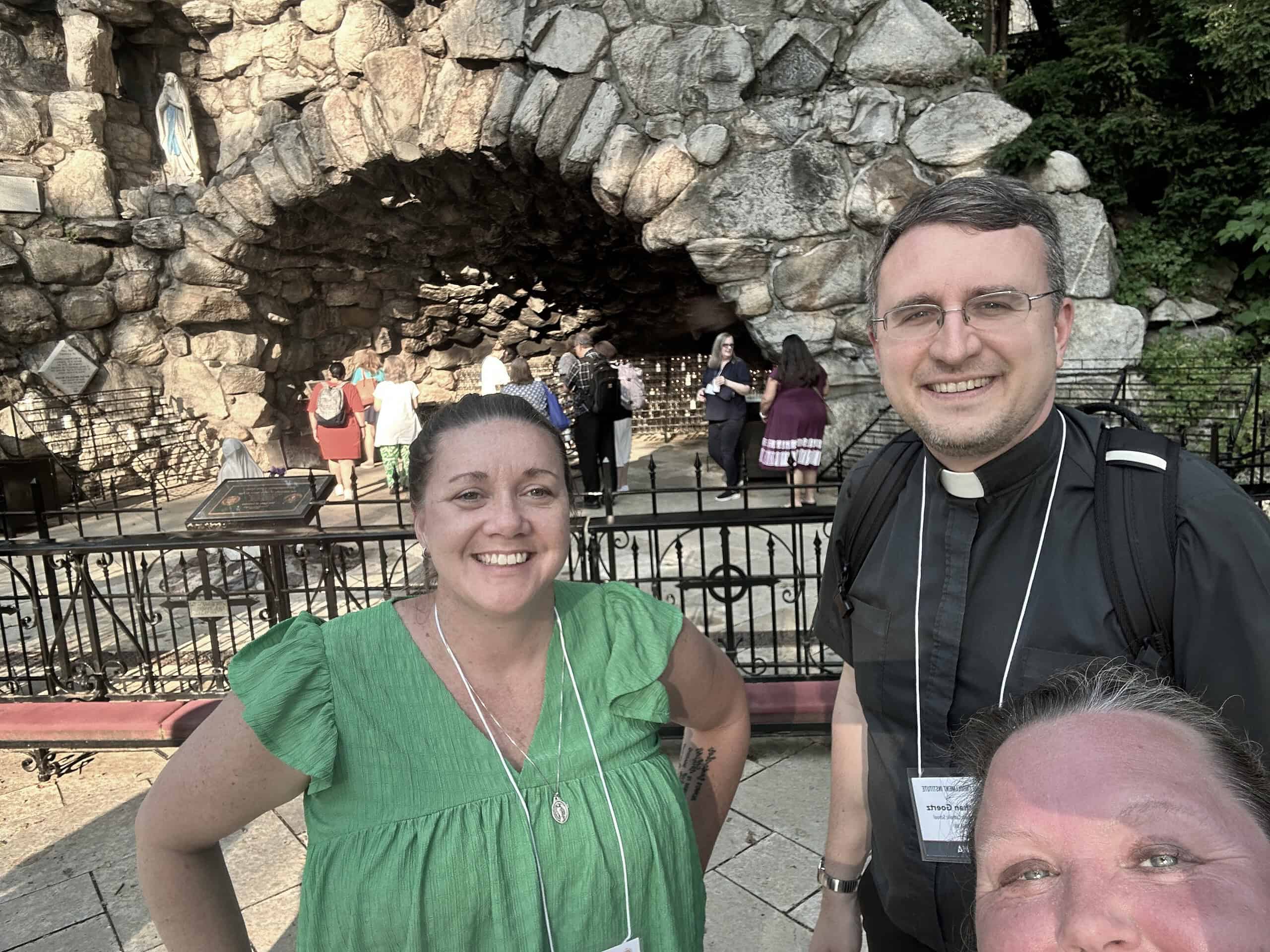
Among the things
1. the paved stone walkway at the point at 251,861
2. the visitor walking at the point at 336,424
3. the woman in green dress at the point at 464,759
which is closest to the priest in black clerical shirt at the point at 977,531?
the woman in green dress at the point at 464,759

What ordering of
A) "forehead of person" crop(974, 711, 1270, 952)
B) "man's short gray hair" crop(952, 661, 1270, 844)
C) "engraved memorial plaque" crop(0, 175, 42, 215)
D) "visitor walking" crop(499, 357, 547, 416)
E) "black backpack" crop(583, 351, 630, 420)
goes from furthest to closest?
"engraved memorial plaque" crop(0, 175, 42, 215) < "black backpack" crop(583, 351, 630, 420) < "visitor walking" crop(499, 357, 547, 416) < "man's short gray hair" crop(952, 661, 1270, 844) < "forehead of person" crop(974, 711, 1270, 952)

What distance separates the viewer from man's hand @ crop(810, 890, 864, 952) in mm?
1462

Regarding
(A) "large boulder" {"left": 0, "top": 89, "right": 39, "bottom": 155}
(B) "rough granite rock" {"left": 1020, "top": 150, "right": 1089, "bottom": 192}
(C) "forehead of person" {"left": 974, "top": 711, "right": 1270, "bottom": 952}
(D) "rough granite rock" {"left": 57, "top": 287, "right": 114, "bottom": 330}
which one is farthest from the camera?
(D) "rough granite rock" {"left": 57, "top": 287, "right": 114, "bottom": 330}

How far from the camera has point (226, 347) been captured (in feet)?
37.9

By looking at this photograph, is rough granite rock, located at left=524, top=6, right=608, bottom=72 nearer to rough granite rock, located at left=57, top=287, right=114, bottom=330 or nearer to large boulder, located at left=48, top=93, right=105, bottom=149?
large boulder, located at left=48, top=93, right=105, bottom=149

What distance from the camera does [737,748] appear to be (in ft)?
5.61

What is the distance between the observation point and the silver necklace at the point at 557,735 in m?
1.30

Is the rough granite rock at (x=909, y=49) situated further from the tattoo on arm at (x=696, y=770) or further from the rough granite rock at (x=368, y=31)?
the tattoo on arm at (x=696, y=770)

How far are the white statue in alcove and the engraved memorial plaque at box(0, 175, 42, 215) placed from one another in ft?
5.26

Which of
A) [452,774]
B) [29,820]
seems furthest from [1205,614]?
[29,820]

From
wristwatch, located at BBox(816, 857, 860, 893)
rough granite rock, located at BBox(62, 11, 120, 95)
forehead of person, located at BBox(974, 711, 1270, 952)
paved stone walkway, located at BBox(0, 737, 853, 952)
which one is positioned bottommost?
paved stone walkway, located at BBox(0, 737, 853, 952)

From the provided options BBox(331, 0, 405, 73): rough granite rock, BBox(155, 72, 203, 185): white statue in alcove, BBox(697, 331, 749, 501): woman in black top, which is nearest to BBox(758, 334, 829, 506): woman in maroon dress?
BBox(697, 331, 749, 501): woman in black top

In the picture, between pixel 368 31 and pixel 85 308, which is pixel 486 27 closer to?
pixel 368 31

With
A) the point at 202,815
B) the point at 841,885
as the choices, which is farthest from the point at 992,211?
the point at 202,815
